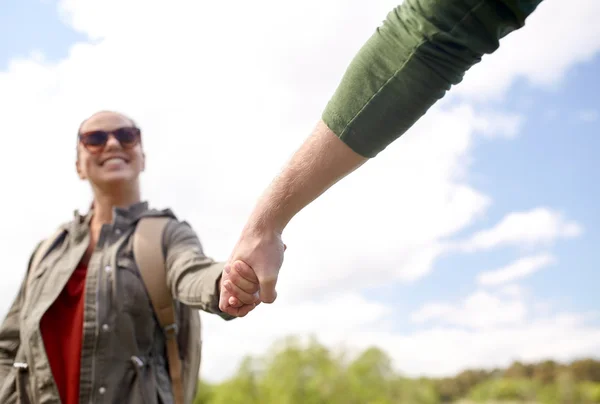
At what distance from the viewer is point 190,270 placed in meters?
3.66

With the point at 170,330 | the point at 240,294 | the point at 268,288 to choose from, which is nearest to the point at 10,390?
the point at 170,330

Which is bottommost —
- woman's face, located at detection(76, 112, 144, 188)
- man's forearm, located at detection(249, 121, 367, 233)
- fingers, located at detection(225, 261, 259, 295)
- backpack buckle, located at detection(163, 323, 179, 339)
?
fingers, located at detection(225, 261, 259, 295)

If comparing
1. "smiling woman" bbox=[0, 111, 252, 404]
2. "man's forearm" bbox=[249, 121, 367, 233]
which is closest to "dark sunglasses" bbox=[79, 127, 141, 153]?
"smiling woman" bbox=[0, 111, 252, 404]

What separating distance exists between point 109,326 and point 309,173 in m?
2.49

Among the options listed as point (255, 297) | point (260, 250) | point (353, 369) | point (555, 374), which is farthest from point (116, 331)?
point (555, 374)

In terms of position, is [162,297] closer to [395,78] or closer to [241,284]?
[241,284]

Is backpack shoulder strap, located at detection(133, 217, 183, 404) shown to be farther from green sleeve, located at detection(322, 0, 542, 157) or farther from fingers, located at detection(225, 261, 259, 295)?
green sleeve, located at detection(322, 0, 542, 157)

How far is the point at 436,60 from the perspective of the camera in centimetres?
158

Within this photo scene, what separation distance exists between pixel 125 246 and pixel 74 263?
0.32 metres

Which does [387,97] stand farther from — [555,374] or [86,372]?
[555,374]

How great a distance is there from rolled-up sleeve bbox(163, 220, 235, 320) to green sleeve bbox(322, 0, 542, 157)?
5.52 feet

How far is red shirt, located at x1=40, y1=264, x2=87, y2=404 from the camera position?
380 centimetres

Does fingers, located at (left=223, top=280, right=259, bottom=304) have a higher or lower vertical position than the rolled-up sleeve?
lower

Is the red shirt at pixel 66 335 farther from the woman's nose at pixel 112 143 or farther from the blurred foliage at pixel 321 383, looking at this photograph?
the blurred foliage at pixel 321 383
